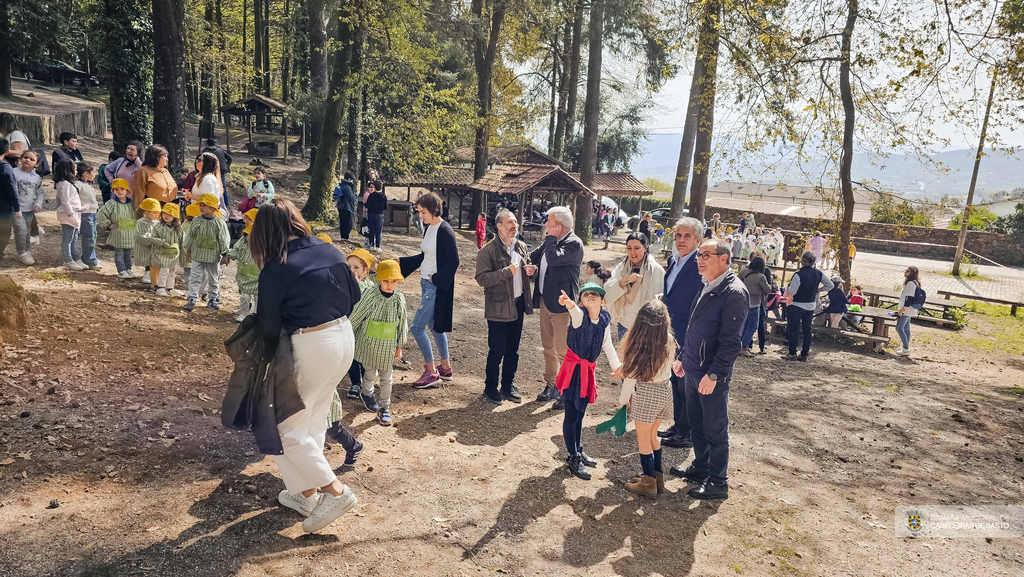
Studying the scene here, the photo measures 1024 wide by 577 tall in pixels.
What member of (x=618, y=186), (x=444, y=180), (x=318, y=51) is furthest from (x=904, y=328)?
(x=618, y=186)

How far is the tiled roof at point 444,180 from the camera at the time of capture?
2467 centimetres

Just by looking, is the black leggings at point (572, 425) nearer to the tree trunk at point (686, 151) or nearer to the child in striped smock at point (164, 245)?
the child in striped smock at point (164, 245)

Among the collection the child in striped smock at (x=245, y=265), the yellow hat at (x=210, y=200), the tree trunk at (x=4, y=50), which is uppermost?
the tree trunk at (x=4, y=50)

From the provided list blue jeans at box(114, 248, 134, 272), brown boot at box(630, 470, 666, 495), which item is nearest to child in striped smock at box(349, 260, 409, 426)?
brown boot at box(630, 470, 666, 495)

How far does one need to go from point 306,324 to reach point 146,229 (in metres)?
4.95

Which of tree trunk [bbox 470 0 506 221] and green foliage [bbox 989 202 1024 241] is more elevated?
tree trunk [bbox 470 0 506 221]

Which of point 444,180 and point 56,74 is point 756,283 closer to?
point 444,180

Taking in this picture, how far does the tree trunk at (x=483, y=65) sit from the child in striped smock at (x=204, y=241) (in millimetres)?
14775

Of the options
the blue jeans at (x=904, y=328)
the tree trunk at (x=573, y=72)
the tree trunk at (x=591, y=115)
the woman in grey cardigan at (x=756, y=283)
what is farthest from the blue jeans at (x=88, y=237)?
the tree trunk at (x=573, y=72)

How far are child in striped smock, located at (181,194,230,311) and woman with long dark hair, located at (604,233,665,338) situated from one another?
4293 millimetres

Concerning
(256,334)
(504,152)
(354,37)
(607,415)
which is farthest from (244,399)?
(504,152)

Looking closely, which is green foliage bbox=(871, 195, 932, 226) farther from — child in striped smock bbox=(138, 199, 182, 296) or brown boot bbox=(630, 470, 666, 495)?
child in striped smock bbox=(138, 199, 182, 296)

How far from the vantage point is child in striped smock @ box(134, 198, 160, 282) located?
7156 millimetres

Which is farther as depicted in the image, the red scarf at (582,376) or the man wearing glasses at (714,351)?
the red scarf at (582,376)
